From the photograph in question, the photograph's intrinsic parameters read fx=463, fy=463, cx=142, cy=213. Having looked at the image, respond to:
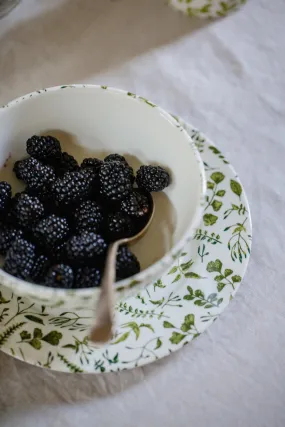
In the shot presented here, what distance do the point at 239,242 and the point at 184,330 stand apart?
0.55ft

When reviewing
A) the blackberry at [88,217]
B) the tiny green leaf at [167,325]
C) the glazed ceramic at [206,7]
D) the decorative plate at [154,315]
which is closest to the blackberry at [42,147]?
the blackberry at [88,217]

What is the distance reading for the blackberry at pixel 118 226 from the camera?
2.26ft

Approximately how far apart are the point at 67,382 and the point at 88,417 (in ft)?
0.18

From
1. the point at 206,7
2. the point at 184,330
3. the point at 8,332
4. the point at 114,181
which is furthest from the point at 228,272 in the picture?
the point at 206,7

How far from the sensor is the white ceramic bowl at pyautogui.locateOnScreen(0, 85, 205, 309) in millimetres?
712

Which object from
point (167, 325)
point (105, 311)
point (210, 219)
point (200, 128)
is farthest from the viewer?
point (200, 128)

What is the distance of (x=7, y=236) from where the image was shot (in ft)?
2.15

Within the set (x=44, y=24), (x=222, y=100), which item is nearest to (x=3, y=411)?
(x=222, y=100)

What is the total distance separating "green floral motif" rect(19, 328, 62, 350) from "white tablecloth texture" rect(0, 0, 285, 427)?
0.06 meters

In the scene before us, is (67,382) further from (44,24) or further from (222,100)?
(44,24)

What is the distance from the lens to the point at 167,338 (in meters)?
0.64

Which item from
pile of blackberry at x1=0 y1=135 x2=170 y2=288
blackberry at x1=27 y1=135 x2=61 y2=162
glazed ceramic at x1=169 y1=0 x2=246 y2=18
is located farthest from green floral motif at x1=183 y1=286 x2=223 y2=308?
glazed ceramic at x1=169 y1=0 x2=246 y2=18

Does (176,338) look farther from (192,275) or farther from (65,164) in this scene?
(65,164)

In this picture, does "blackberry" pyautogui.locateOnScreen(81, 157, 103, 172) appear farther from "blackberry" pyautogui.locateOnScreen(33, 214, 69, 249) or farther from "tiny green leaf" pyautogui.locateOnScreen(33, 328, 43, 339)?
"tiny green leaf" pyautogui.locateOnScreen(33, 328, 43, 339)
